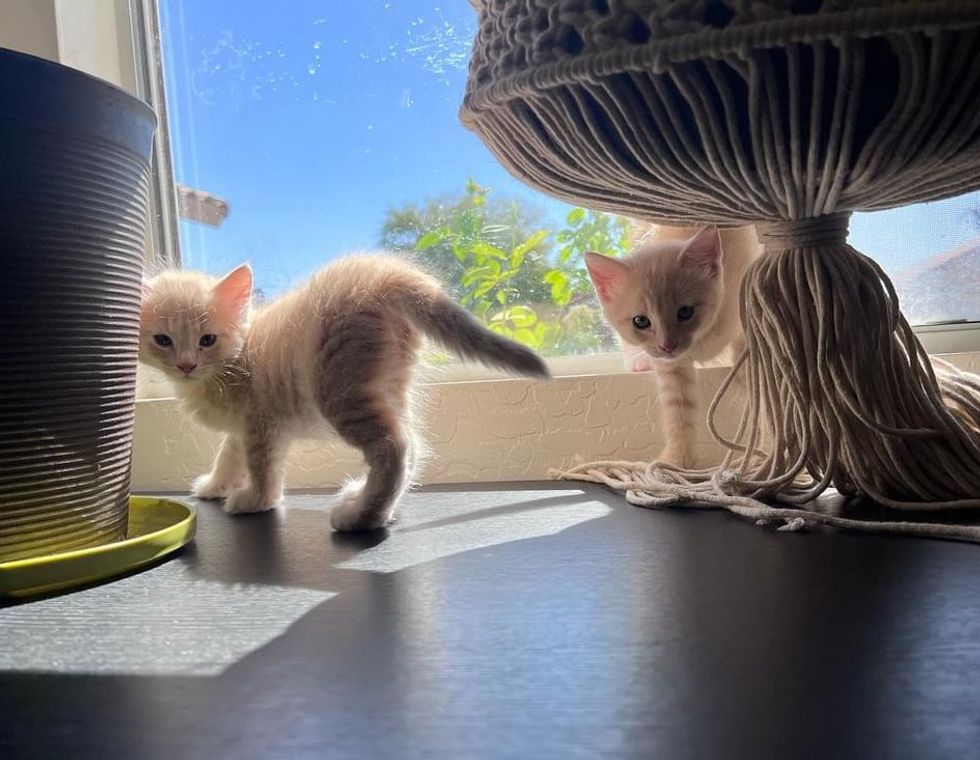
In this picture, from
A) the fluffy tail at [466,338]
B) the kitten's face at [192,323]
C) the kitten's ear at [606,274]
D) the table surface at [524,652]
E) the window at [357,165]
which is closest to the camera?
the table surface at [524,652]

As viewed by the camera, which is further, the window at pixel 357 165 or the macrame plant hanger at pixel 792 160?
the window at pixel 357 165

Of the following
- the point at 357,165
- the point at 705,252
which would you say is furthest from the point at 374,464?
the point at 357,165

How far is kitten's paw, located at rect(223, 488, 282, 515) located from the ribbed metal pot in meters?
0.23

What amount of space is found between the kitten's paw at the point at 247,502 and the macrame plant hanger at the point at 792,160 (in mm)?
451

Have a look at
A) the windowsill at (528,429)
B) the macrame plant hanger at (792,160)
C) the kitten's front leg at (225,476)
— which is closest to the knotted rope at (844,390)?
the macrame plant hanger at (792,160)

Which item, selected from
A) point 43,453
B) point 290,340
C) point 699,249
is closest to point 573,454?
point 699,249

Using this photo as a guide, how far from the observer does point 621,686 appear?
1.23ft

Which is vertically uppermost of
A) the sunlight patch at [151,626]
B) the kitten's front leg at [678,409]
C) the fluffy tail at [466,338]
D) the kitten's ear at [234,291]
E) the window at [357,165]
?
the window at [357,165]

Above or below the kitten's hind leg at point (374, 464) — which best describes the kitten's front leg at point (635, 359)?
above

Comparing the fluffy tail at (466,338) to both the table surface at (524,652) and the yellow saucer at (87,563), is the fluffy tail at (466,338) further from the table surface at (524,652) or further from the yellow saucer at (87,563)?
the yellow saucer at (87,563)

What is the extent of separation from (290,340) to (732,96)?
0.53 m

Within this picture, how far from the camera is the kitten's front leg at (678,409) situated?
98cm

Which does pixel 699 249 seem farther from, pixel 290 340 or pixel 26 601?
pixel 26 601

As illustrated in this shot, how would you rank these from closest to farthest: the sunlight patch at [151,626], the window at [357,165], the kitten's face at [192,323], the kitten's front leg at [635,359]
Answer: the sunlight patch at [151,626]
the kitten's face at [192,323]
the kitten's front leg at [635,359]
the window at [357,165]
